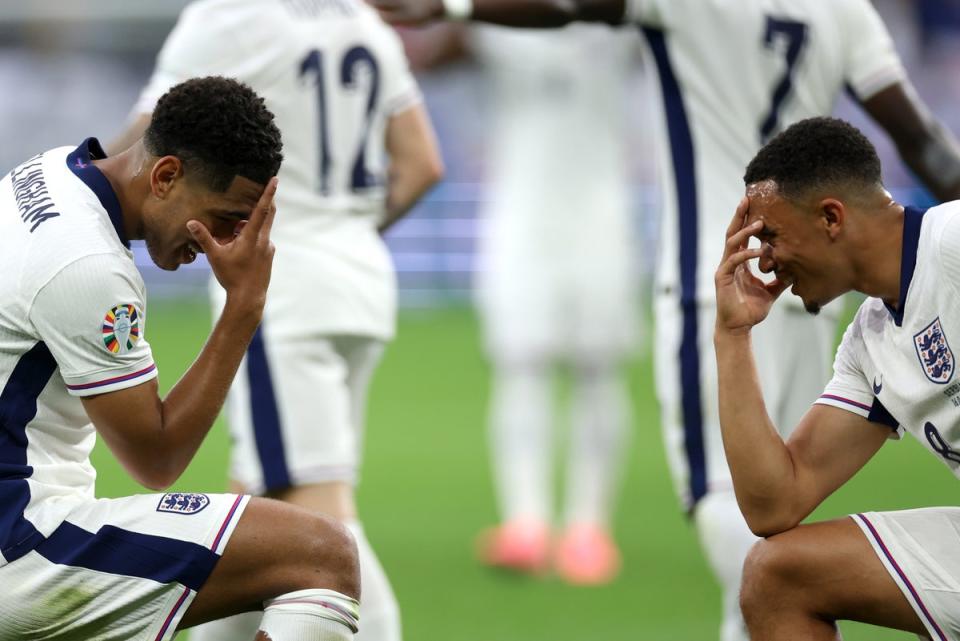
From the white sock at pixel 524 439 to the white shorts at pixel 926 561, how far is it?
12.3 ft

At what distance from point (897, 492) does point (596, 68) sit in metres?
2.90

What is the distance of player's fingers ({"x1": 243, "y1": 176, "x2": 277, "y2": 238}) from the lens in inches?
136

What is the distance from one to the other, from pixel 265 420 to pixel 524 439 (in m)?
2.73

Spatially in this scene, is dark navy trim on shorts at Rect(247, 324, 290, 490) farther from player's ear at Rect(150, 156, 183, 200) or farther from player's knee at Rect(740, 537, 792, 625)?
player's knee at Rect(740, 537, 792, 625)

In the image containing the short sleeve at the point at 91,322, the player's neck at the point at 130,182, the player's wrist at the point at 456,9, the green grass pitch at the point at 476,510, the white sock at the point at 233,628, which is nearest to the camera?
the short sleeve at the point at 91,322

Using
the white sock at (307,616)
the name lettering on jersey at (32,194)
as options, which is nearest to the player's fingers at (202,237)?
the name lettering on jersey at (32,194)

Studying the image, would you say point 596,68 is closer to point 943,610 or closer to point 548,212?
point 548,212

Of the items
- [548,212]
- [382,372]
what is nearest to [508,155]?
[548,212]

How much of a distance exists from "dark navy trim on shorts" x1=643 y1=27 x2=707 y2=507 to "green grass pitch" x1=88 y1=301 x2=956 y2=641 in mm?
1287

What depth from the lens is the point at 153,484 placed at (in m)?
3.48

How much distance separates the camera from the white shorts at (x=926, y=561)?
342 cm

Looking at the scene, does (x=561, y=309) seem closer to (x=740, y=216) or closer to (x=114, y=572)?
(x=740, y=216)

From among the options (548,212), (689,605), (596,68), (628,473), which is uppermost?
(596,68)

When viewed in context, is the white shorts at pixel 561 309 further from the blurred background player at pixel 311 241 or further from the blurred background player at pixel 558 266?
the blurred background player at pixel 311 241
